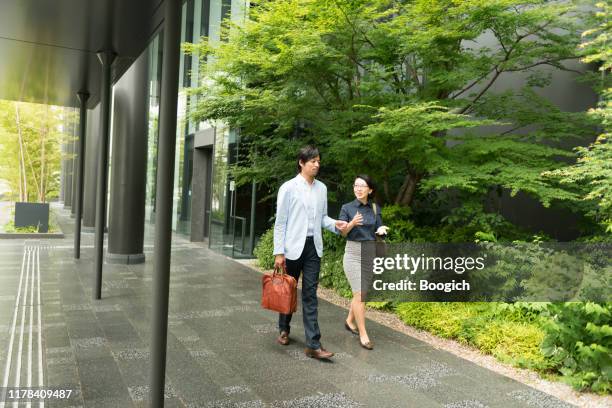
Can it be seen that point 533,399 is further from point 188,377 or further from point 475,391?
point 188,377

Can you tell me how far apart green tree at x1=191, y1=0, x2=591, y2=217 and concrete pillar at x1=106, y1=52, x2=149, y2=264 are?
1631 mm

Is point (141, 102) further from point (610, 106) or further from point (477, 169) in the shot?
point (610, 106)

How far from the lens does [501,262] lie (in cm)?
655

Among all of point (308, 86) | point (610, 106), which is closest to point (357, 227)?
point (610, 106)

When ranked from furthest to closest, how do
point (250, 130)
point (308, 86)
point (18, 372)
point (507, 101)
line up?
point (250, 130)
point (308, 86)
point (507, 101)
point (18, 372)

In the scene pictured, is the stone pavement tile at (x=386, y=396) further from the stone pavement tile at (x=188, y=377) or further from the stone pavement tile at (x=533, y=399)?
the stone pavement tile at (x=188, y=377)

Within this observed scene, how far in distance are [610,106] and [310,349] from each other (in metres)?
4.49

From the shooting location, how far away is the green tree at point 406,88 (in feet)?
23.1

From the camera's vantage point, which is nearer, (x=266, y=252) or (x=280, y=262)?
(x=280, y=262)

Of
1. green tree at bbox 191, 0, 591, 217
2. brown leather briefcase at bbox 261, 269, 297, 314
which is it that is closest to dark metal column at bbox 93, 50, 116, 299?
green tree at bbox 191, 0, 591, 217

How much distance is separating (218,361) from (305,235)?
1470 mm

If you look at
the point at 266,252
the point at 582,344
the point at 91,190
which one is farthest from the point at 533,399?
the point at 91,190

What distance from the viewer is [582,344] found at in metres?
4.57

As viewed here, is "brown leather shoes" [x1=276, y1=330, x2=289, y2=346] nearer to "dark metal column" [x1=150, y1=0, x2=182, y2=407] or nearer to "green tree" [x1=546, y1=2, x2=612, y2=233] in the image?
"dark metal column" [x1=150, y1=0, x2=182, y2=407]
